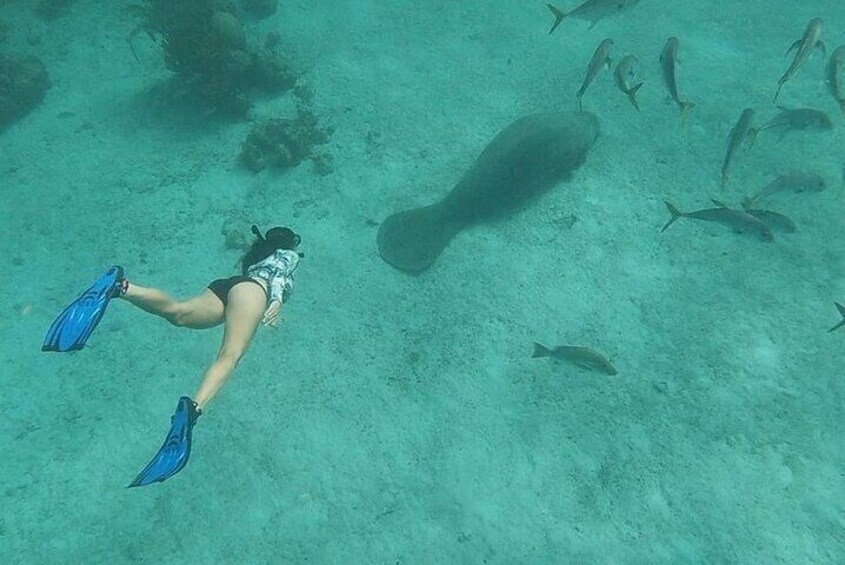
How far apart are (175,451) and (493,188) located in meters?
5.09

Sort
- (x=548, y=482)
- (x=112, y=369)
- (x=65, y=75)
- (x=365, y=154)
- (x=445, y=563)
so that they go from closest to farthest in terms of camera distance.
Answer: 1. (x=445, y=563)
2. (x=548, y=482)
3. (x=112, y=369)
4. (x=365, y=154)
5. (x=65, y=75)

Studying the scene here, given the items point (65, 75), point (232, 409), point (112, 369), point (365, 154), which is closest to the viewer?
point (232, 409)

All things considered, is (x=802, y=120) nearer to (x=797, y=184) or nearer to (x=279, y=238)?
(x=797, y=184)

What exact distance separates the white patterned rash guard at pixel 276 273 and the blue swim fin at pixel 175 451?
1.21 m

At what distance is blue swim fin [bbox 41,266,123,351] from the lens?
4.07 meters

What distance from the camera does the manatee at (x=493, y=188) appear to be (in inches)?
277

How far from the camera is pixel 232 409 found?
19.1 feet

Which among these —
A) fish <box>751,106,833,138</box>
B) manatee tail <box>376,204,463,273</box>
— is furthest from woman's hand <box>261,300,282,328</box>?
fish <box>751,106,833,138</box>

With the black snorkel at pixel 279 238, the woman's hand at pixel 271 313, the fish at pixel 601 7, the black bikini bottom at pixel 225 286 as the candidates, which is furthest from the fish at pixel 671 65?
the black bikini bottom at pixel 225 286

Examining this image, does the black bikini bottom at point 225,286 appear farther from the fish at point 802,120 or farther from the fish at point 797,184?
the fish at point 802,120

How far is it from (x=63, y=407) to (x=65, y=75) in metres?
7.69

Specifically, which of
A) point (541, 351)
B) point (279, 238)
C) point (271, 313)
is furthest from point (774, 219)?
point (271, 313)

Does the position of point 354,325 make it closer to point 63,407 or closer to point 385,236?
point 385,236

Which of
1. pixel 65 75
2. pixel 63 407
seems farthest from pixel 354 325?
pixel 65 75
